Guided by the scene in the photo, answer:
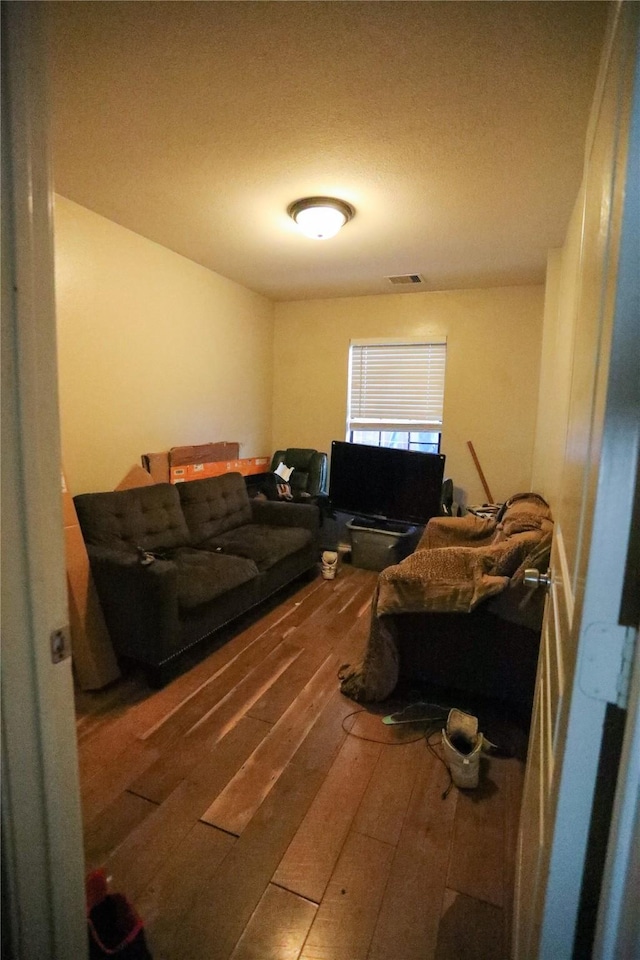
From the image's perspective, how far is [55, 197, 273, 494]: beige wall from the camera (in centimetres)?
269

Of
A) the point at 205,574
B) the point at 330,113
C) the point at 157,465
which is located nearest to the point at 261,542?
the point at 205,574

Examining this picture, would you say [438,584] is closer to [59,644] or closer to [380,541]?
[59,644]

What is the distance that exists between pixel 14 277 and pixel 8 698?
2.08ft

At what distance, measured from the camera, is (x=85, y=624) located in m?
2.24

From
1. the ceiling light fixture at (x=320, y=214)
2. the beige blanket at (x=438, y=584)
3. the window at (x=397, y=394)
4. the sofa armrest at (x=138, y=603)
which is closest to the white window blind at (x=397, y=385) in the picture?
the window at (x=397, y=394)

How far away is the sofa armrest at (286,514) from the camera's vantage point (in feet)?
12.3

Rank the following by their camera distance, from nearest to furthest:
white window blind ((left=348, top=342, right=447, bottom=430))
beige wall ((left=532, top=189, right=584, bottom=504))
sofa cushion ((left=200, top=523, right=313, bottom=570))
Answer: beige wall ((left=532, top=189, right=584, bottom=504)), sofa cushion ((left=200, top=523, right=313, bottom=570)), white window blind ((left=348, top=342, right=447, bottom=430))

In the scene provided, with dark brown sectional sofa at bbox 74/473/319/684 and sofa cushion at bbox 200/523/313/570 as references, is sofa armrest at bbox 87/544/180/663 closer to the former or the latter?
dark brown sectional sofa at bbox 74/473/319/684

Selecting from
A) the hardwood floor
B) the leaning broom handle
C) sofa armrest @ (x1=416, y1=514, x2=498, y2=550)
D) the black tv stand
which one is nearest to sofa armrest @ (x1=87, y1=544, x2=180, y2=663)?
the hardwood floor

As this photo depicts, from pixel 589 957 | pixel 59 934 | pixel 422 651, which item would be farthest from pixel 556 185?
pixel 59 934

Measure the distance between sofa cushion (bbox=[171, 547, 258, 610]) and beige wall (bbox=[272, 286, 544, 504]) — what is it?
2.22 meters

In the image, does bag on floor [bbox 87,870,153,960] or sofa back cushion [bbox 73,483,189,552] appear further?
sofa back cushion [bbox 73,483,189,552]

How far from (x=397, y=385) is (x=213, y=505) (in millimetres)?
2237

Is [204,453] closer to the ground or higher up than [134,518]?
higher up
